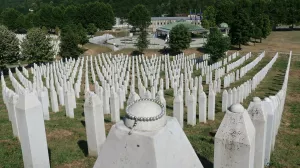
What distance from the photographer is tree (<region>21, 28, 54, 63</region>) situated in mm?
29345

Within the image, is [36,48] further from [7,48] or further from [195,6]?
[195,6]

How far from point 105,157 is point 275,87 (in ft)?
64.3

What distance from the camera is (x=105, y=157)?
3375mm

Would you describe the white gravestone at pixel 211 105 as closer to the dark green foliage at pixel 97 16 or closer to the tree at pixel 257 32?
the tree at pixel 257 32

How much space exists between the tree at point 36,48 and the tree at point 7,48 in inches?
54.3

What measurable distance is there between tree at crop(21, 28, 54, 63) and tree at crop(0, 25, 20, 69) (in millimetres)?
1380

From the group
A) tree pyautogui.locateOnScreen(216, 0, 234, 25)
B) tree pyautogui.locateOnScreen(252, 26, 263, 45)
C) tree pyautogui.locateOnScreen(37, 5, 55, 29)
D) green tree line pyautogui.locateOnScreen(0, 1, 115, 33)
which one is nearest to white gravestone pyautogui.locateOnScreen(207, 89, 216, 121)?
tree pyautogui.locateOnScreen(252, 26, 263, 45)

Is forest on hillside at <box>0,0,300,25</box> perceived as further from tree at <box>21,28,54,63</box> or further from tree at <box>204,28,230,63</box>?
tree at <box>21,28,54,63</box>

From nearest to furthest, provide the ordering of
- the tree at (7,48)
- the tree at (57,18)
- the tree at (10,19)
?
the tree at (7,48), the tree at (10,19), the tree at (57,18)

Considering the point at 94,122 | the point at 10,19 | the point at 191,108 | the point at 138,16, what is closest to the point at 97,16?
the point at 138,16

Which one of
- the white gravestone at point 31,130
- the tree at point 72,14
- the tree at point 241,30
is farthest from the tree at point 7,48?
the tree at point 72,14

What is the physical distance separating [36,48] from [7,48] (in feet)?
10.1

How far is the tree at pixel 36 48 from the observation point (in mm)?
29345

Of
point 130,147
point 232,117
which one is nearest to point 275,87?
point 232,117
